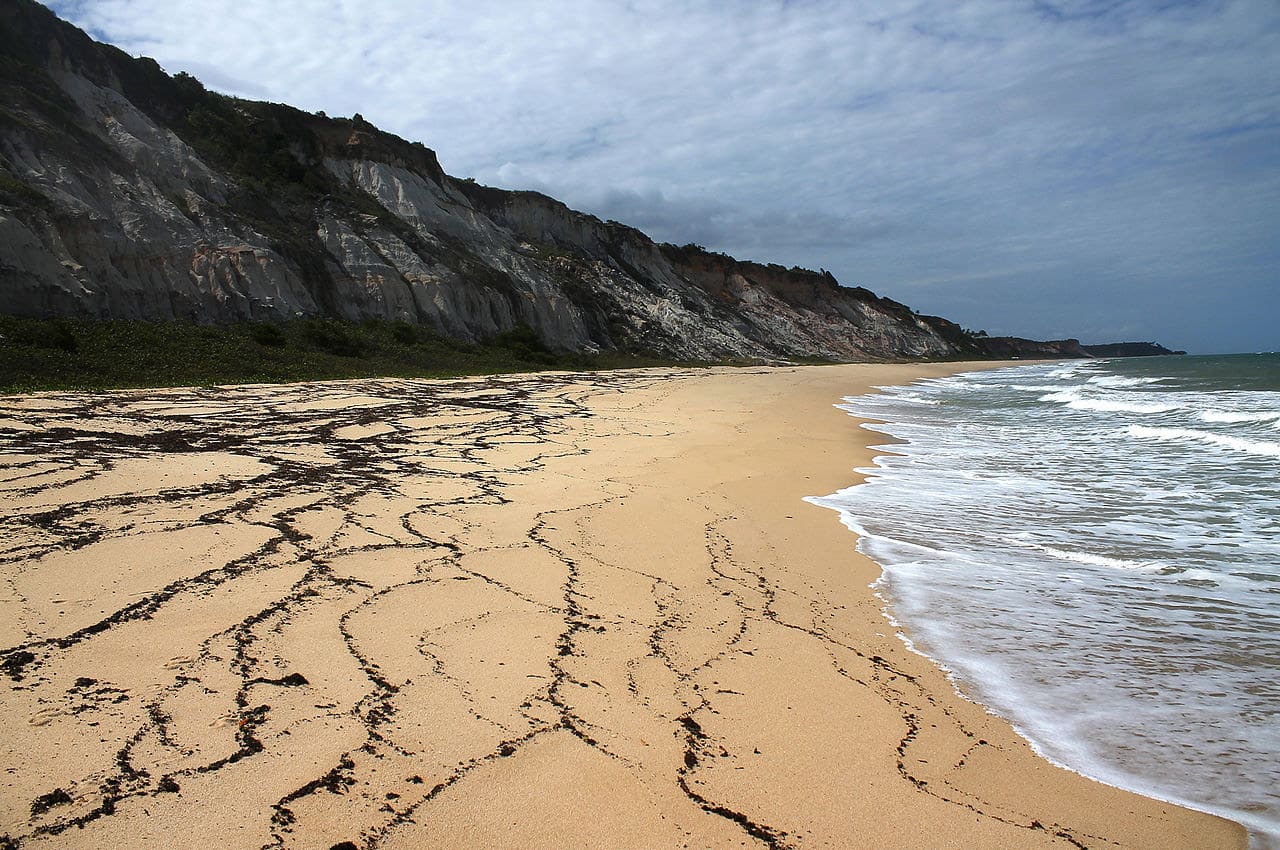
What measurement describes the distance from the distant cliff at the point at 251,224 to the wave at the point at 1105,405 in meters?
23.7

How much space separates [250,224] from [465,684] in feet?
91.8

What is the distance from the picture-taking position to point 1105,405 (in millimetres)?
20656

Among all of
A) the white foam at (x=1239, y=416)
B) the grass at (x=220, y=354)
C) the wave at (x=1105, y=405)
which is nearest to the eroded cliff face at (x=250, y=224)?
the grass at (x=220, y=354)

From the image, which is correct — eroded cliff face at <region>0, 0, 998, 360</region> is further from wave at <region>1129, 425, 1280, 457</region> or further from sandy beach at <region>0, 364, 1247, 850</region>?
wave at <region>1129, 425, 1280, 457</region>

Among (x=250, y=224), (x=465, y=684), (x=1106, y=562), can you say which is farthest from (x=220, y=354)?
(x=1106, y=562)

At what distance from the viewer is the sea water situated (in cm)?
303

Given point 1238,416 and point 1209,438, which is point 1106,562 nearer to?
point 1209,438

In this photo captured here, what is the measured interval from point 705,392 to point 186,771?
19.4 m

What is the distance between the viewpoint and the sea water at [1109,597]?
3025 mm

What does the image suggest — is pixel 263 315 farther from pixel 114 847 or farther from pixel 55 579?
pixel 114 847

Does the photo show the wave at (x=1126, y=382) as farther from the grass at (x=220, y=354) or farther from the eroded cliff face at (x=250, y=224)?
the grass at (x=220, y=354)

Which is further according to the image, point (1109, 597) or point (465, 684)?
point (1109, 597)

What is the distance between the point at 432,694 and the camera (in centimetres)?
299

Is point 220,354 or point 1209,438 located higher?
point 220,354
